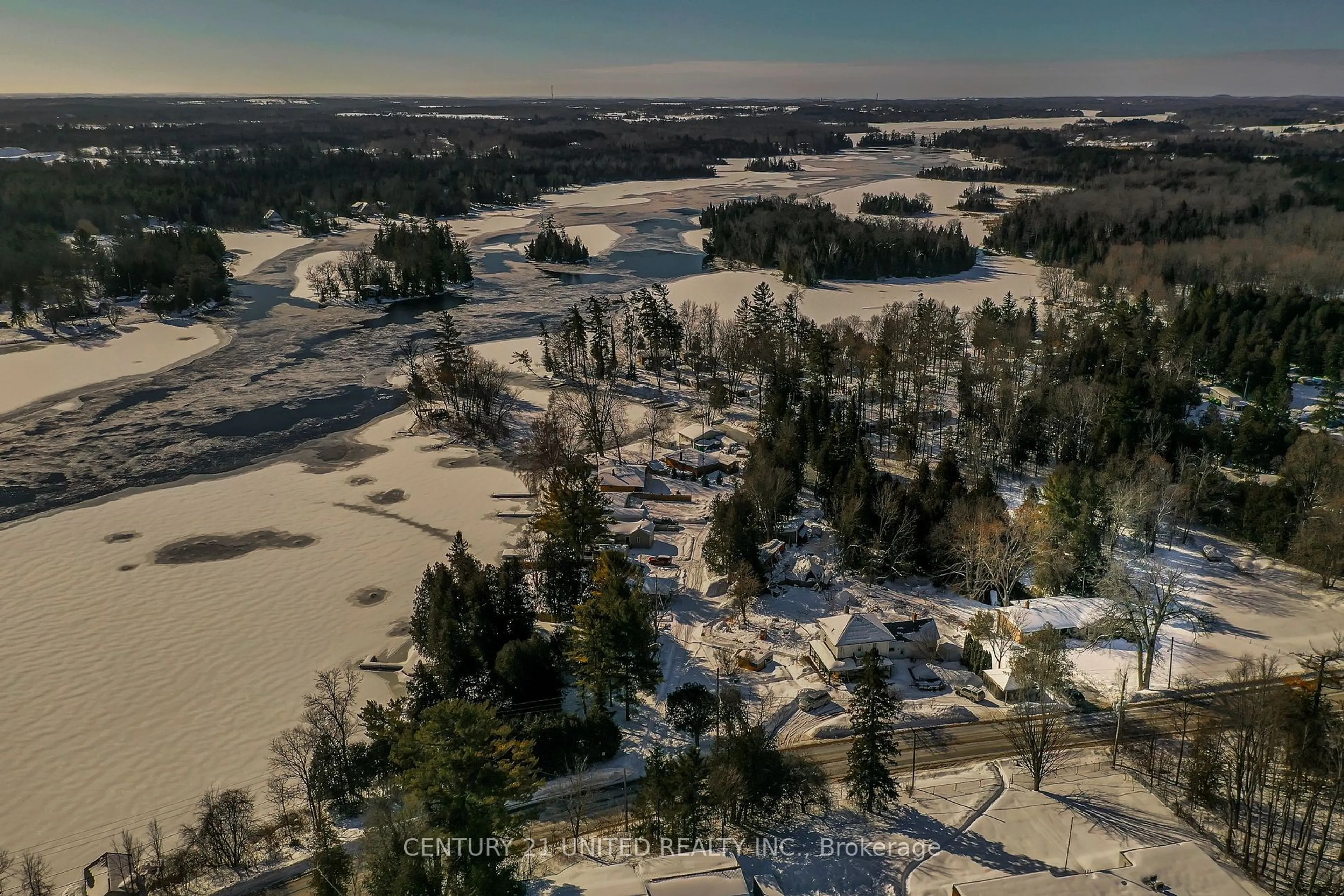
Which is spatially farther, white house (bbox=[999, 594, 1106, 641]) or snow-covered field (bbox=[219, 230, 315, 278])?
snow-covered field (bbox=[219, 230, 315, 278])

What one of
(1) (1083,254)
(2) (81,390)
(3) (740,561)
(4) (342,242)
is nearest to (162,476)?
(2) (81,390)

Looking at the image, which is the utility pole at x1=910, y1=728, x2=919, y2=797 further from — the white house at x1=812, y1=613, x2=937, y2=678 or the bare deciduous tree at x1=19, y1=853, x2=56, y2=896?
the bare deciduous tree at x1=19, y1=853, x2=56, y2=896

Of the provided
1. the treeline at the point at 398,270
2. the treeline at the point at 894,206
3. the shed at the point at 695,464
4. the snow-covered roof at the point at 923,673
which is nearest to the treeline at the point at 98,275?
the treeline at the point at 398,270

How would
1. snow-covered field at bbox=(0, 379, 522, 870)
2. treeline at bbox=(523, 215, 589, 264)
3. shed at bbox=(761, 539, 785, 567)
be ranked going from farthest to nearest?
treeline at bbox=(523, 215, 589, 264) < shed at bbox=(761, 539, 785, 567) < snow-covered field at bbox=(0, 379, 522, 870)

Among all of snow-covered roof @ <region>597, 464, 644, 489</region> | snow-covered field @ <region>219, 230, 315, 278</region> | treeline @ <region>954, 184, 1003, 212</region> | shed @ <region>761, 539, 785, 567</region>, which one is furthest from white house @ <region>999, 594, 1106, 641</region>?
treeline @ <region>954, 184, 1003, 212</region>

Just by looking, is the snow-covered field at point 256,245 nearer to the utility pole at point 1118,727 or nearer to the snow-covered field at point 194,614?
the snow-covered field at point 194,614
